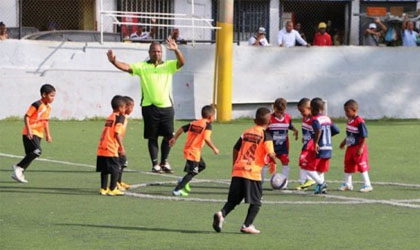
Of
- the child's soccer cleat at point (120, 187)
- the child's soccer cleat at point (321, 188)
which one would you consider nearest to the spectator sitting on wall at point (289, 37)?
the child's soccer cleat at point (321, 188)

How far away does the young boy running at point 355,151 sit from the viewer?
48.4ft

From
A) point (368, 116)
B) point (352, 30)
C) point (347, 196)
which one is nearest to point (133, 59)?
point (368, 116)

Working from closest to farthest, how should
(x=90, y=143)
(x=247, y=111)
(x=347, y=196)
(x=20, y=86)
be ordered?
1. (x=347, y=196)
2. (x=90, y=143)
3. (x=20, y=86)
4. (x=247, y=111)

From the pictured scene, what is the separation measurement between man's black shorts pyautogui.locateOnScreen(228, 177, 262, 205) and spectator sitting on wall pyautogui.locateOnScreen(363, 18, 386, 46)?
69.5 ft

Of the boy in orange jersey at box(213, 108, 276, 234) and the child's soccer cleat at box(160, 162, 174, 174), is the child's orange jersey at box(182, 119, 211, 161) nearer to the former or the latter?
the child's soccer cleat at box(160, 162, 174, 174)

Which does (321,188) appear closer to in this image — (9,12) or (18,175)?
(18,175)

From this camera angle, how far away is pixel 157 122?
56.2 ft

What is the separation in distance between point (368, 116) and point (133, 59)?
6702 millimetres

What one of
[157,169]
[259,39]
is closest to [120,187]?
[157,169]

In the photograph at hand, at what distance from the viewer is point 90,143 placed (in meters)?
21.4

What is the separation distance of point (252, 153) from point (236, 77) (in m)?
17.1

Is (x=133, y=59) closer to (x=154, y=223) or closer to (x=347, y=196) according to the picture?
(x=347, y=196)

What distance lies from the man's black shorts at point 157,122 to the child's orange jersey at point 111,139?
2.92 m

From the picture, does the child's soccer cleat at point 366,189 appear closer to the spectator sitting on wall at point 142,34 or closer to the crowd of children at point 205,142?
the crowd of children at point 205,142
